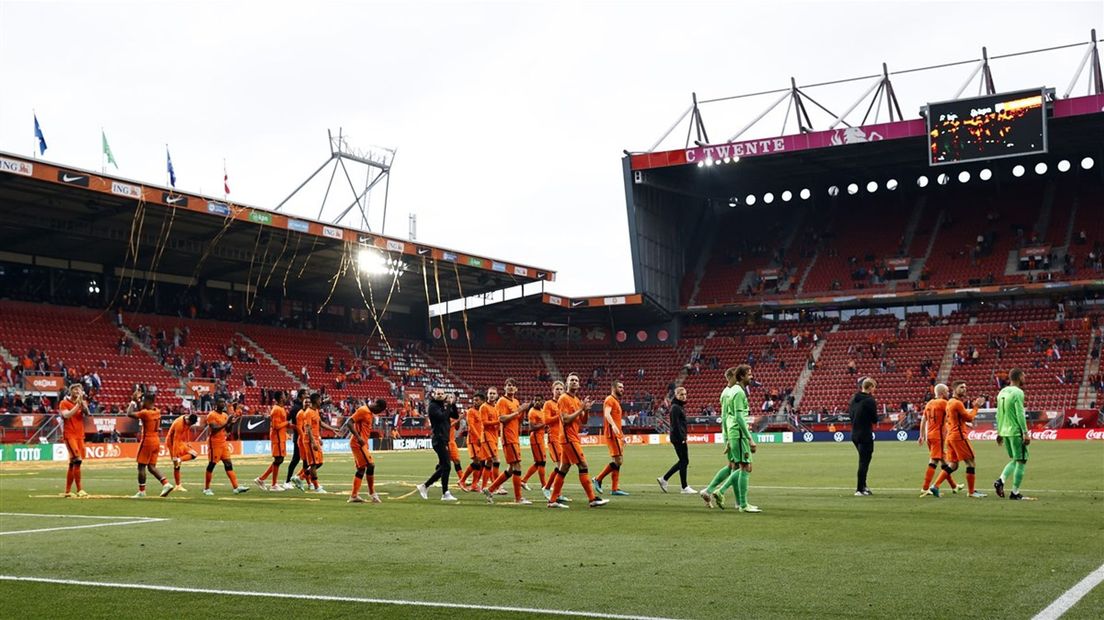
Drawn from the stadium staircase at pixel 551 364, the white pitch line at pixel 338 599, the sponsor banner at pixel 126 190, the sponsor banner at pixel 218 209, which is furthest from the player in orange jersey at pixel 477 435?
the stadium staircase at pixel 551 364

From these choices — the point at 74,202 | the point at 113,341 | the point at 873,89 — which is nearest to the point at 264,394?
the point at 113,341

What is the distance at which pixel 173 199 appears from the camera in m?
40.8

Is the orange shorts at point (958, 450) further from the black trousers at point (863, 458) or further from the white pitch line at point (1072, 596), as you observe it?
the white pitch line at point (1072, 596)

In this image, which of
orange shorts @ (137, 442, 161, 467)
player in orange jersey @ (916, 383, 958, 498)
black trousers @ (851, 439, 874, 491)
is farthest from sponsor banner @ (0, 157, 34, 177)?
player in orange jersey @ (916, 383, 958, 498)

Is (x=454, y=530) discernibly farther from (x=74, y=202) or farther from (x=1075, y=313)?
(x=1075, y=313)

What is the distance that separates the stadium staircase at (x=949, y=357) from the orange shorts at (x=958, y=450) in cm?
4187

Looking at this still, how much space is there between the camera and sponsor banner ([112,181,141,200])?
38.5m

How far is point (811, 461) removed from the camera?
31.2 m

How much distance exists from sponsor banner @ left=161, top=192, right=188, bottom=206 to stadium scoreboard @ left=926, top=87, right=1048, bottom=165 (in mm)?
34859

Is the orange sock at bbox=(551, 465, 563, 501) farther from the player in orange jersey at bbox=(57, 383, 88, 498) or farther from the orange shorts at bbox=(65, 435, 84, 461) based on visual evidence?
the orange shorts at bbox=(65, 435, 84, 461)

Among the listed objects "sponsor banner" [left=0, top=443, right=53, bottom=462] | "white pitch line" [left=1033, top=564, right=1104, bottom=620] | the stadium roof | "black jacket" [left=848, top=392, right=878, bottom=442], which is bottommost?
"white pitch line" [left=1033, top=564, right=1104, bottom=620]

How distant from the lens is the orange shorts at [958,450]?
57.3ft

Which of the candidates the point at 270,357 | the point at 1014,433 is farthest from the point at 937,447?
the point at 270,357

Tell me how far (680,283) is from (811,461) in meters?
40.1
